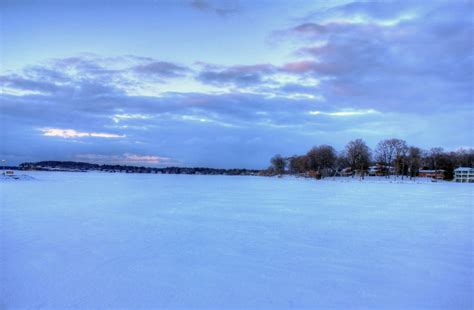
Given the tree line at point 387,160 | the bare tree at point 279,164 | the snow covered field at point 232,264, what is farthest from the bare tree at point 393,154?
the snow covered field at point 232,264

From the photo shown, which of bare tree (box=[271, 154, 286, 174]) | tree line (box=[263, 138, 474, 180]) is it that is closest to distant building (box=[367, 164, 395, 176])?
tree line (box=[263, 138, 474, 180])

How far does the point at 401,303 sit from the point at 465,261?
2.71 meters

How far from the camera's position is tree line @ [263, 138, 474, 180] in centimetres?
9000

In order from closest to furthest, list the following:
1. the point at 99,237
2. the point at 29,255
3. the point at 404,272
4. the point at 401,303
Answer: the point at 401,303 < the point at 404,272 < the point at 29,255 < the point at 99,237

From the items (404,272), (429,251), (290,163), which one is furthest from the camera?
(290,163)

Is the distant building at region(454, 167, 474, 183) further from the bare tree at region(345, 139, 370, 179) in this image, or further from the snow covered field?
the snow covered field

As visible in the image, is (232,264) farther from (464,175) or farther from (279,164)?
(279,164)

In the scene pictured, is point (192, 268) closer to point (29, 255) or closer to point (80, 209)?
point (29, 255)

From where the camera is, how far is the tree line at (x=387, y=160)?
9000 centimetres

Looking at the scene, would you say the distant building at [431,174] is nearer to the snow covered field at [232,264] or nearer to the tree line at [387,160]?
the tree line at [387,160]

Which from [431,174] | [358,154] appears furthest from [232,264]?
[431,174]

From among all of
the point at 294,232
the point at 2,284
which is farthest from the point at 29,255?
the point at 294,232

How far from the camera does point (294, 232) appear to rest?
839 cm

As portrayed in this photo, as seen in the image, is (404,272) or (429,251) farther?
(429,251)
